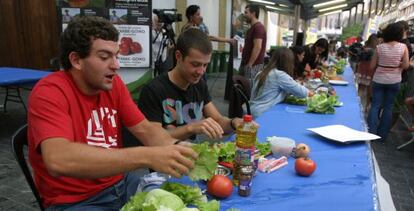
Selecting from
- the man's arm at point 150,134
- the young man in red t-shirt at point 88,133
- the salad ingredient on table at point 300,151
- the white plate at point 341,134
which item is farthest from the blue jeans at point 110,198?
the white plate at point 341,134

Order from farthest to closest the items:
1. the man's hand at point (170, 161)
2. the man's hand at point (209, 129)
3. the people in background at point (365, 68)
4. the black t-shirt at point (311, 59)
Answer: the people in background at point (365, 68) → the black t-shirt at point (311, 59) → the man's hand at point (209, 129) → the man's hand at point (170, 161)

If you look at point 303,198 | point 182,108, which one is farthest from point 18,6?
point 303,198

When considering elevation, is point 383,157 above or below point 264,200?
below

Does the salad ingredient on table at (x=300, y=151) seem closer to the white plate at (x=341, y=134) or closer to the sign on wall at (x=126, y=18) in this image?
the white plate at (x=341, y=134)

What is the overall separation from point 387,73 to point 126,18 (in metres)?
4.36

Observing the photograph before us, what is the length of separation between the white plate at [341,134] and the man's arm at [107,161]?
4.63ft

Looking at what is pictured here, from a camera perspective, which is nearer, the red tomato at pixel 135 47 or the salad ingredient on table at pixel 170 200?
the salad ingredient on table at pixel 170 200

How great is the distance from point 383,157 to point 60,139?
4.65 metres

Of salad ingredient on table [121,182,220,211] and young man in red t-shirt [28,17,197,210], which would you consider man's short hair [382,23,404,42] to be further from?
salad ingredient on table [121,182,220,211]

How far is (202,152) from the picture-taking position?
4.60 feet

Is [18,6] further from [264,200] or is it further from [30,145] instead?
[264,200]

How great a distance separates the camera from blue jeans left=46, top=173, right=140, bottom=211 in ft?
5.32

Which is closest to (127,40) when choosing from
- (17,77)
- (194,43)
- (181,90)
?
(17,77)

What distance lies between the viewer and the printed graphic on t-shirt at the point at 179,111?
2.36 meters
